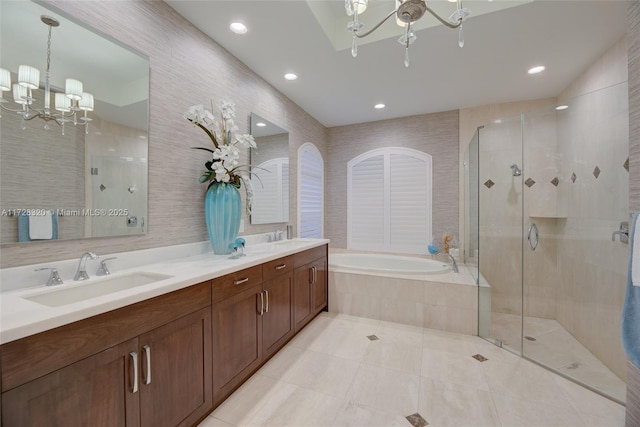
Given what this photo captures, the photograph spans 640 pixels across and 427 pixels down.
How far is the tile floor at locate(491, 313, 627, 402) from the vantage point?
1855mm

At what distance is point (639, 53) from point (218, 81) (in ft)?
8.83

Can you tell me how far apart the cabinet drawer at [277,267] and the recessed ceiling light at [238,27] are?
181 cm

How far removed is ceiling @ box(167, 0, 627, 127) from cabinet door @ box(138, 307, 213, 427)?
206 cm

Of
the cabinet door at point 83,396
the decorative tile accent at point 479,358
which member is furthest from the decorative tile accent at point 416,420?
the cabinet door at point 83,396

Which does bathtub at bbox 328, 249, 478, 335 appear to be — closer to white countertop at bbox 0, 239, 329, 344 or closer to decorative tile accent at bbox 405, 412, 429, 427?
decorative tile accent at bbox 405, 412, 429, 427

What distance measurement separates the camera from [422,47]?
7.30 feet

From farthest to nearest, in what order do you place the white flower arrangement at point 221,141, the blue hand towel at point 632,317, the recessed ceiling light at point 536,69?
1. the recessed ceiling light at point 536,69
2. the white flower arrangement at point 221,141
3. the blue hand towel at point 632,317

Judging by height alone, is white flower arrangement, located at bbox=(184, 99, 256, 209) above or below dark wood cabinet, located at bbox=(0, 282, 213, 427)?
above

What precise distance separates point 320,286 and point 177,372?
1.84 metres

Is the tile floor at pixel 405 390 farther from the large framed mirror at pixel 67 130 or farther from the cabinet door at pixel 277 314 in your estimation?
the large framed mirror at pixel 67 130

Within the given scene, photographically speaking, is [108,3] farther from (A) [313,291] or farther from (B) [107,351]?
(A) [313,291]

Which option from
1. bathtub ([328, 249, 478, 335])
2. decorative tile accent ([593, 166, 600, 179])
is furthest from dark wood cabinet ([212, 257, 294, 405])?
decorative tile accent ([593, 166, 600, 179])

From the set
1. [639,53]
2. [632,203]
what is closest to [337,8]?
[639,53]

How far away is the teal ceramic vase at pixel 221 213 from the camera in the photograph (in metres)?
1.95
